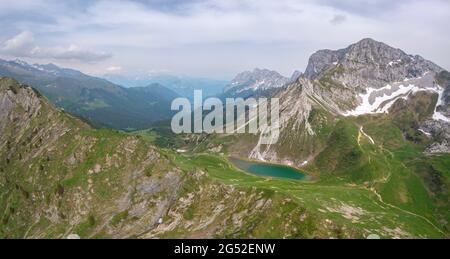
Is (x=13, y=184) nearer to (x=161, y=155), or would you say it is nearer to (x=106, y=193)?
(x=106, y=193)
